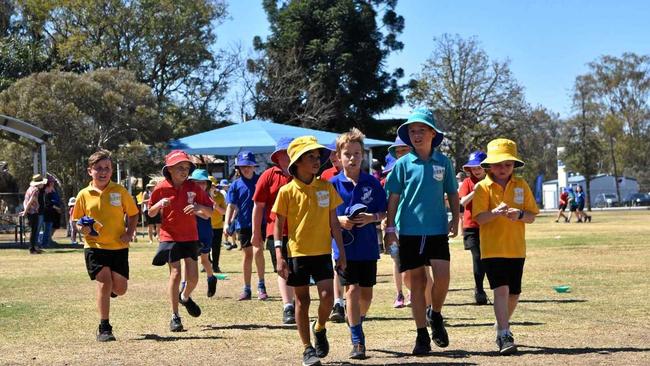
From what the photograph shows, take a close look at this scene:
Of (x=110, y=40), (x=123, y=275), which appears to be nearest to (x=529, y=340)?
(x=123, y=275)

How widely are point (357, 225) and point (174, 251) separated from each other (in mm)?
2410

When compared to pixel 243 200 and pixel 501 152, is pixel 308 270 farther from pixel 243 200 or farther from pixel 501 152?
pixel 243 200

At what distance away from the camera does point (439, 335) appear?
7984 millimetres

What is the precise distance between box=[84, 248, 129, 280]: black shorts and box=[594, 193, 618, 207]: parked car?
8360 cm

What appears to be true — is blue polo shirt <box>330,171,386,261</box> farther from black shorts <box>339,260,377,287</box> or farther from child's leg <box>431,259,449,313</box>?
child's leg <box>431,259,449,313</box>

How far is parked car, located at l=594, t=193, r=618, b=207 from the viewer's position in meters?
88.9

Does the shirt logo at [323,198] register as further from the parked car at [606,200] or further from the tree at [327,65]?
the parked car at [606,200]

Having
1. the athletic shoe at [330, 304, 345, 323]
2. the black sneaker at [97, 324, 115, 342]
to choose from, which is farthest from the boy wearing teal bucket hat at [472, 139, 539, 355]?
the black sneaker at [97, 324, 115, 342]

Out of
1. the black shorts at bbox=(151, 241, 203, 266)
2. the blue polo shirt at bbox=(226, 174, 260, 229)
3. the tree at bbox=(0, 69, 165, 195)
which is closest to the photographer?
the black shorts at bbox=(151, 241, 203, 266)

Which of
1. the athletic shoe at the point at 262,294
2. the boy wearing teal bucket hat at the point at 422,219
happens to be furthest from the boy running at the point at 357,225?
the athletic shoe at the point at 262,294

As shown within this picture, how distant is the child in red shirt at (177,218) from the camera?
9656 millimetres

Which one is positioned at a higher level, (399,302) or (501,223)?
(501,223)

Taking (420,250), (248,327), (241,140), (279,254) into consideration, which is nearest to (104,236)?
(248,327)

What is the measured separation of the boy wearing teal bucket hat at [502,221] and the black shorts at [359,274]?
96 cm
